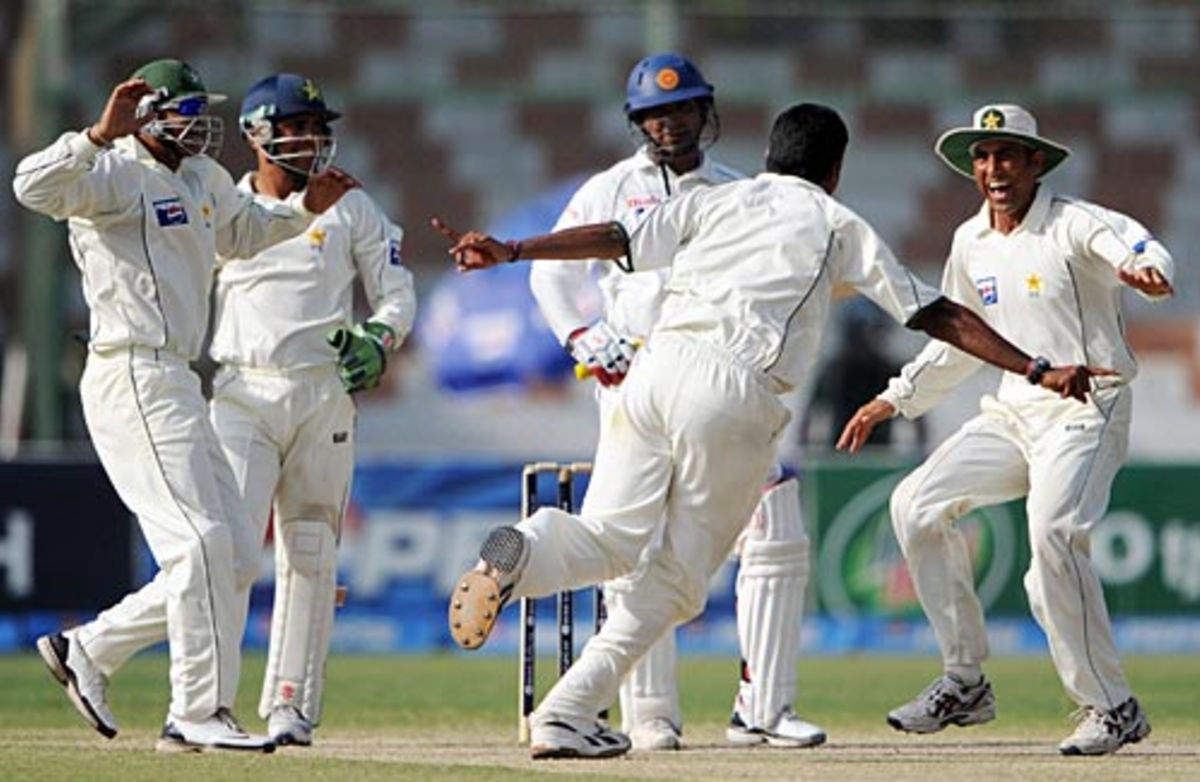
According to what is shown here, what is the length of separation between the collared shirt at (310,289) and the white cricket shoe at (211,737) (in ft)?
4.99

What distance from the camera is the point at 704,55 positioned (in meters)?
19.0

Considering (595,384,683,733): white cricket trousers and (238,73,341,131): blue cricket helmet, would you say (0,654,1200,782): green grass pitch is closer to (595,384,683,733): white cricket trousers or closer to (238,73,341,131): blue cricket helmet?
(595,384,683,733): white cricket trousers

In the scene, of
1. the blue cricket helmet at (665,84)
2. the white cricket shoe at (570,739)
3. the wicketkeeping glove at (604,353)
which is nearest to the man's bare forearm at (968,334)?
the wicketkeeping glove at (604,353)

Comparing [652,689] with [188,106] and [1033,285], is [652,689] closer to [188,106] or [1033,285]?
[1033,285]

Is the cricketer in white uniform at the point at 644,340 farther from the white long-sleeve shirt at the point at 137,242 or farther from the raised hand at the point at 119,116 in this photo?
the raised hand at the point at 119,116

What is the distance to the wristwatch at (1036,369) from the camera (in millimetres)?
8320

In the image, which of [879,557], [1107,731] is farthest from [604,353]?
[879,557]

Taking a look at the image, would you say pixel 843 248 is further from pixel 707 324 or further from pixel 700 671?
pixel 700 671

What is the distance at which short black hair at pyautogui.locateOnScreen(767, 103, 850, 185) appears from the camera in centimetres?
861

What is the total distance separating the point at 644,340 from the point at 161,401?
168 cm

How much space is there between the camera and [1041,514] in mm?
9125

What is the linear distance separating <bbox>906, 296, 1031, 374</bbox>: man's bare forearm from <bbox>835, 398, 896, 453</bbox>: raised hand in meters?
0.75

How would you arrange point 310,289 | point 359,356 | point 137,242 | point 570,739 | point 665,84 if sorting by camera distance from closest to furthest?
point 570,739 < point 137,242 < point 665,84 < point 359,356 < point 310,289

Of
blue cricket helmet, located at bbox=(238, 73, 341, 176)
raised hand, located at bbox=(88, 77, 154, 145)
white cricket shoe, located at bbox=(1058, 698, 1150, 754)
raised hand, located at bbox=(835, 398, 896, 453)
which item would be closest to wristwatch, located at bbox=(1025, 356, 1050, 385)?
raised hand, located at bbox=(835, 398, 896, 453)
